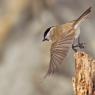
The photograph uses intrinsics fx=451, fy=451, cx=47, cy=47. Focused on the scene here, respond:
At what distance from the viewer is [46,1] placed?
7.86ft

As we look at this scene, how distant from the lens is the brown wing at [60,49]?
1386 millimetres

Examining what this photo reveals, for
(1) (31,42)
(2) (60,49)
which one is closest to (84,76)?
(2) (60,49)

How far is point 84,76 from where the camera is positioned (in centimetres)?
130

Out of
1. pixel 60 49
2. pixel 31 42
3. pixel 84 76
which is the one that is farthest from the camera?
pixel 31 42

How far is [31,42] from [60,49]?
983 millimetres

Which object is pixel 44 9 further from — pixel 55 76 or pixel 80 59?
pixel 80 59

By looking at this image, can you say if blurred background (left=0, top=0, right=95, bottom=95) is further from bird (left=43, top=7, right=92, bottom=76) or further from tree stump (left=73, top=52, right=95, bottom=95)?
tree stump (left=73, top=52, right=95, bottom=95)

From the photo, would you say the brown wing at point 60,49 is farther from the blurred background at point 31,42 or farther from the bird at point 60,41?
the blurred background at point 31,42

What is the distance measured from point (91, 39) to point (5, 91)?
1.73 ft

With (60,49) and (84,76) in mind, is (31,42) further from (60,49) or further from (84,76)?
(84,76)

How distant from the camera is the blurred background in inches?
91.2

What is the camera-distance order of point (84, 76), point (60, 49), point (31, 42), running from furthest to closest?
1. point (31, 42)
2. point (60, 49)
3. point (84, 76)

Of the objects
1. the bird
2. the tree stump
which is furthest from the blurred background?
the tree stump

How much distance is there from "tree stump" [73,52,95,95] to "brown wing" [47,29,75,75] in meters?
0.09
